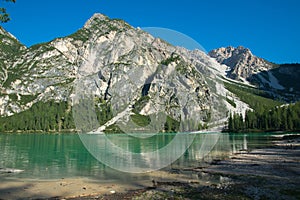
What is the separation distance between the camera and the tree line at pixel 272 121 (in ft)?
393

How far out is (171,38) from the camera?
13.3 m

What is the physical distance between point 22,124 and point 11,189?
19520cm

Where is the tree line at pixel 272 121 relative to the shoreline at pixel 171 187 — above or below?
above

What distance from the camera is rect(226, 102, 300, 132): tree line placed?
393 ft

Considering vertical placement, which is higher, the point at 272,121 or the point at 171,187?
the point at 272,121

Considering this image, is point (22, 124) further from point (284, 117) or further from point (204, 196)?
point (204, 196)

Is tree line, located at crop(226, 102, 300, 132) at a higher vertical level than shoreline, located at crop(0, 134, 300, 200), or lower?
higher

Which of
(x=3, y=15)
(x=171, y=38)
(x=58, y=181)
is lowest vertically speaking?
(x=58, y=181)

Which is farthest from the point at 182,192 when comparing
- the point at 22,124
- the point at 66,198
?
the point at 22,124

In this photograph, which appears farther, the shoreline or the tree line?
the tree line

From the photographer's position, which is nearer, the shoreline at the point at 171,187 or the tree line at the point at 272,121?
the shoreline at the point at 171,187

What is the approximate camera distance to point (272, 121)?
134 metres

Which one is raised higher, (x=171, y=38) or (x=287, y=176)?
(x=171, y=38)

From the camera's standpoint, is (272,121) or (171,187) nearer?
(171,187)
